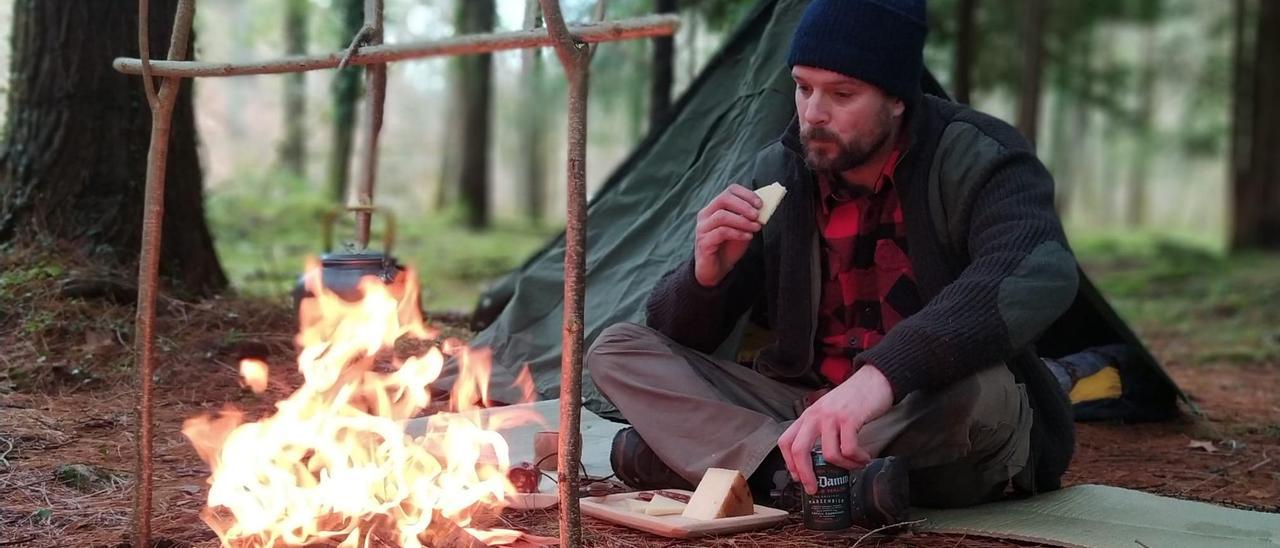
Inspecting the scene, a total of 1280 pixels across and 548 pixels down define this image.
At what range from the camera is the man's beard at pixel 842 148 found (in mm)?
2795

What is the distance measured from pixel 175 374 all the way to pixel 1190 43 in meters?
28.4

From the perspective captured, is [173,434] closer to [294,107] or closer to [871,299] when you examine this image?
[871,299]

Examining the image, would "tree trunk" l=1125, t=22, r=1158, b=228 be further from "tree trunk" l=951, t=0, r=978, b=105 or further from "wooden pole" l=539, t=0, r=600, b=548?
"wooden pole" l=539, t=0, r=600, b=548

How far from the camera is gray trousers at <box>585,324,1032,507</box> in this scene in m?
2.58

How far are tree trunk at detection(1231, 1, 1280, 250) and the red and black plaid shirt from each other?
38.8 feet

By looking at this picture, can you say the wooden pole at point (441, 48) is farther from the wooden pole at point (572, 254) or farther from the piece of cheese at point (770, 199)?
the piece of cheese at point (770, 199)

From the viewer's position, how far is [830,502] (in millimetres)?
2607

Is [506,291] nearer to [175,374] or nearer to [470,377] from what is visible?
[175,374]

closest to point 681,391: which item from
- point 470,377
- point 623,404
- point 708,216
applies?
point 623,404

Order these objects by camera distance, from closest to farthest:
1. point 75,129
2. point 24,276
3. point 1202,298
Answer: point 24,276
point 75,129
point 1202,298

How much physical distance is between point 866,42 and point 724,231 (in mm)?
563

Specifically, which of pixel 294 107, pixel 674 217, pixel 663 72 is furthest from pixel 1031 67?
pixel 294 107

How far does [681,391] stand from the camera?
2.91m

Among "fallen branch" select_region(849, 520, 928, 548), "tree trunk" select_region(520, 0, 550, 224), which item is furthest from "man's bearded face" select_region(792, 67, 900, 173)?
"tree trunk" select_region(520, 0, 550, 224)
